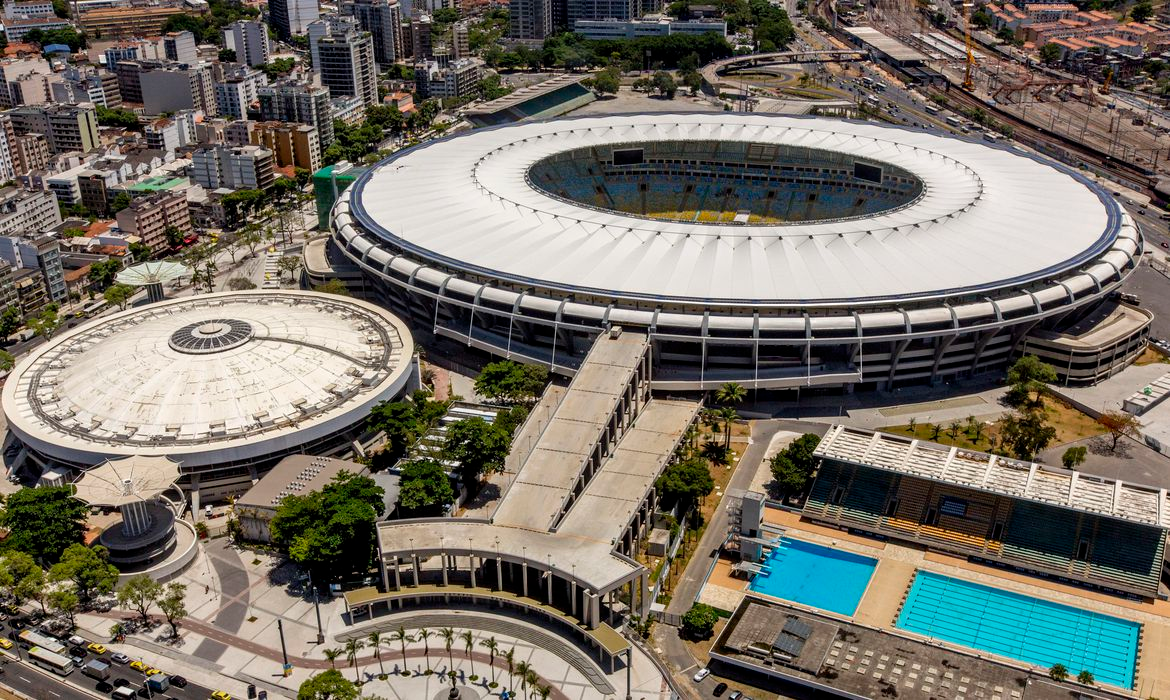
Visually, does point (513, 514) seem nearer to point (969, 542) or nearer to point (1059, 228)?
point (969, 542)

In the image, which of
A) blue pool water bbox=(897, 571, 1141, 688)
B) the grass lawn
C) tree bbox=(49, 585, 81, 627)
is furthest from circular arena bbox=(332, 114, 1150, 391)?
tree bbox=(49, 585, 81, 627)

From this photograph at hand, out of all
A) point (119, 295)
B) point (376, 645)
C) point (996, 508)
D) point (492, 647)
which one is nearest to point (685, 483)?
point (492, 647)

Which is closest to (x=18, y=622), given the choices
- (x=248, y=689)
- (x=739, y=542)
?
(x=248, y=689)

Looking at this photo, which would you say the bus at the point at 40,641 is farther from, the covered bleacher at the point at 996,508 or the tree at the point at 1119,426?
the tree at the point at 1119,426

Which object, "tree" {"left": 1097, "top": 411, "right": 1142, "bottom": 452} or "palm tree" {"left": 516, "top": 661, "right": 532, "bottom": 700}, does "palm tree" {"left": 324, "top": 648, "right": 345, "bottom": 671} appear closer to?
"palm tree" {"left": 516, "top": 661, "right": 532, "bottom": 700}

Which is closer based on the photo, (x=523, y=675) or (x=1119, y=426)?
(x=523, y=675)

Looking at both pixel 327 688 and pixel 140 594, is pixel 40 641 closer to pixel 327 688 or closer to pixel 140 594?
pixel 140 594
